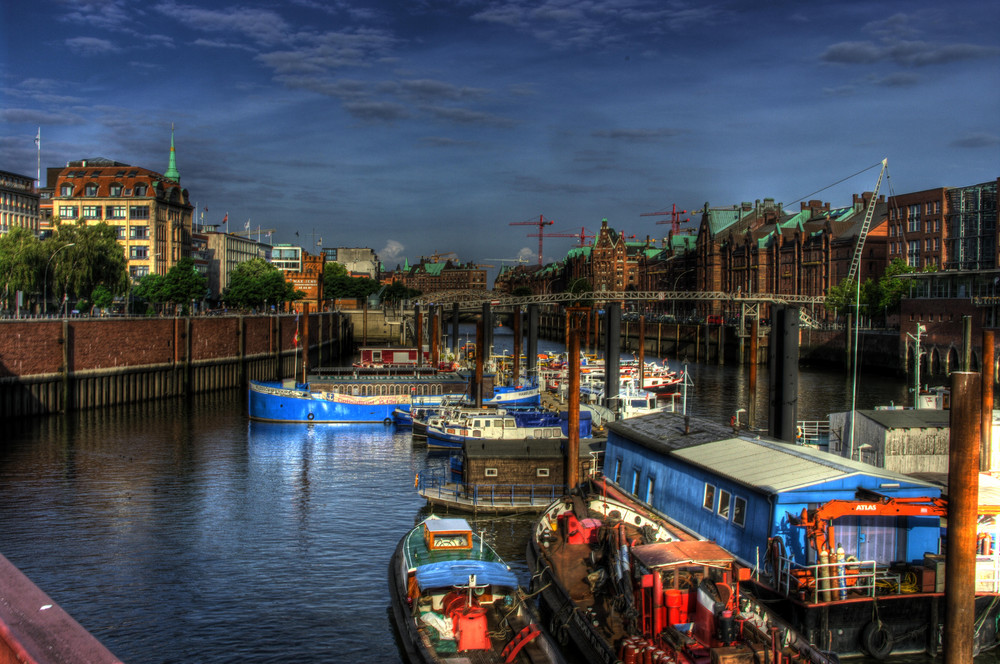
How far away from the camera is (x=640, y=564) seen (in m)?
20.6

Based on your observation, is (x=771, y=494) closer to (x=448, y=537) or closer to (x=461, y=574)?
(x=461, y=574)

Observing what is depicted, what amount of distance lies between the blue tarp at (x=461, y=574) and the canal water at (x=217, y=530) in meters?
3.23

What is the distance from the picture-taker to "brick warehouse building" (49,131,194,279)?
12838 centimetres

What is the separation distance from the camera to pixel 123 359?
72.5 metres

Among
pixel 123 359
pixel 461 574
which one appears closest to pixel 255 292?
pixel 123 359

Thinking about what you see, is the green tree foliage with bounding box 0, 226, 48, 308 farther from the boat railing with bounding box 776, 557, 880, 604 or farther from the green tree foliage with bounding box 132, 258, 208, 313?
the boat railing with bounding box 776, 557, 880, 604

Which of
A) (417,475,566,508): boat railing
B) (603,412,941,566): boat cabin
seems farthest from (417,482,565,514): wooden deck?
(603,412,941,566): boat cabin

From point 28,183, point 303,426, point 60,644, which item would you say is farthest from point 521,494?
point 28,183

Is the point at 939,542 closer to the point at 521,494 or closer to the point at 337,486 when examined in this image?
the point at 521,494

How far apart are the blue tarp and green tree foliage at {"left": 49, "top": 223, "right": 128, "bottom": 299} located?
239ft

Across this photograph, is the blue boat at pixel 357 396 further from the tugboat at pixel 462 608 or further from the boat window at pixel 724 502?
the boat window at pixel 724 502

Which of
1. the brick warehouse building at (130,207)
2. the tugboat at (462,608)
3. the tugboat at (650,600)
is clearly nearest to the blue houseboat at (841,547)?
the tugboat at (650,600)

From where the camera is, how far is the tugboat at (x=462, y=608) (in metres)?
18.8

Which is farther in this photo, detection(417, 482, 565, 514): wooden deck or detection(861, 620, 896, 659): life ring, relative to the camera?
detection(417, 482, 565, 514): wooden deck
